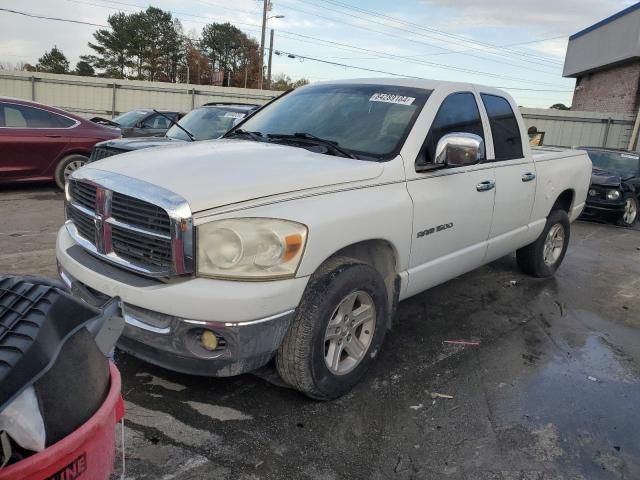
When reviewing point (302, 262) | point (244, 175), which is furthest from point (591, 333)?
point (244, 175)

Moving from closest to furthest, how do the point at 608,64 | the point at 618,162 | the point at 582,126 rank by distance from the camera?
the point at 618,162 → the point at 582,126 → the point at 608,64

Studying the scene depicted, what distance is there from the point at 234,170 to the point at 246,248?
55cm

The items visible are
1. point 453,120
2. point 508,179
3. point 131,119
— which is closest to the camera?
point 453,120

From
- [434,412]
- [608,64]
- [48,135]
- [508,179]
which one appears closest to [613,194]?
[508,179]

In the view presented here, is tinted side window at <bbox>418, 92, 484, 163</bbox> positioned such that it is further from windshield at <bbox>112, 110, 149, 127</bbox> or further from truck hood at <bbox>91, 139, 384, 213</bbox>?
windshield at <bbox>112, 110, 149, 127</bbox>

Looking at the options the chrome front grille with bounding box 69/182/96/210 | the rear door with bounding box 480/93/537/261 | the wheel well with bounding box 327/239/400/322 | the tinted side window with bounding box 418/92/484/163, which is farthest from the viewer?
the rear door with bounding box 480/93/537/261

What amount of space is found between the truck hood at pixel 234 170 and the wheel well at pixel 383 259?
1.39 feet

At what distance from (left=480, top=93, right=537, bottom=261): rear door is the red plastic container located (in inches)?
144

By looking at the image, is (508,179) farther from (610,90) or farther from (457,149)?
(610,90)

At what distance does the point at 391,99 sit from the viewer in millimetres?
3920

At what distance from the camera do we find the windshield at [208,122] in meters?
7.71

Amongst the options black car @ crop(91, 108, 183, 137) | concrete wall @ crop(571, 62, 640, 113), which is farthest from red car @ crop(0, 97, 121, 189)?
concrete wall @ crop(571, 62, 640, 113)

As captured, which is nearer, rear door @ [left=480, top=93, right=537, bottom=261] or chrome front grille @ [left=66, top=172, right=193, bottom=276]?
chrome front grille @ [left=66, top=172, right=193, bottom=276]

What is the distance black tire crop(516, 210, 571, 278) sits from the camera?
5758 mm
